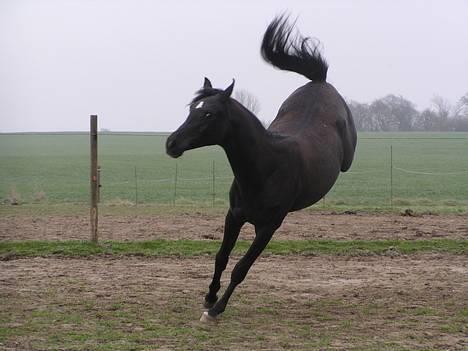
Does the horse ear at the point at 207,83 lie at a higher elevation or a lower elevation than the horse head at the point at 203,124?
higher

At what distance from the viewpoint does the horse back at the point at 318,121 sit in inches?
262

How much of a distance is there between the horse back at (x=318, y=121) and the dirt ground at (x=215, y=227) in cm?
410

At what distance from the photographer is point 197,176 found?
33.1m

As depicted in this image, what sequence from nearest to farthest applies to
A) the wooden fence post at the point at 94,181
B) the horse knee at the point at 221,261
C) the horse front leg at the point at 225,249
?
the horse front leg at the point at 225,249
the horse knee at the point at 221,261
the wooden fence post at the point at 94,181

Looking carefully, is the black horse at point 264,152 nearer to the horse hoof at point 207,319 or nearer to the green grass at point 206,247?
the horse hoof at point 207,319

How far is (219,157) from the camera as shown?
44312 millimetres

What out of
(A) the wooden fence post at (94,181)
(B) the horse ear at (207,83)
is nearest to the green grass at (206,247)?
(A) the wooden fence post at (94,181)

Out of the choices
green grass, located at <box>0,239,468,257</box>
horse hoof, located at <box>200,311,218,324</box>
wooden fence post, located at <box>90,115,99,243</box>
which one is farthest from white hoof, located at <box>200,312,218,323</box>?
wooden fence post, located at <box>90,115,99,243</box>

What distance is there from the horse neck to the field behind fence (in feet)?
40.1

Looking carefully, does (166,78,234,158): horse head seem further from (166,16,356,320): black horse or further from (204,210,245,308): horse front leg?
(204,210,245,308): horse front leg

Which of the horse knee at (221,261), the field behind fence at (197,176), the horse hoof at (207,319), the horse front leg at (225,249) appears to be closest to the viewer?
the horse hoof at (207,319)

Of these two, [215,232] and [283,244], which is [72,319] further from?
[215,232]

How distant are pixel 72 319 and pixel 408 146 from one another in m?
45.4

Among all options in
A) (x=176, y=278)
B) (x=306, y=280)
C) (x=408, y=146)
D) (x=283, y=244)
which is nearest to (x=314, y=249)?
(x=283, y=244)
